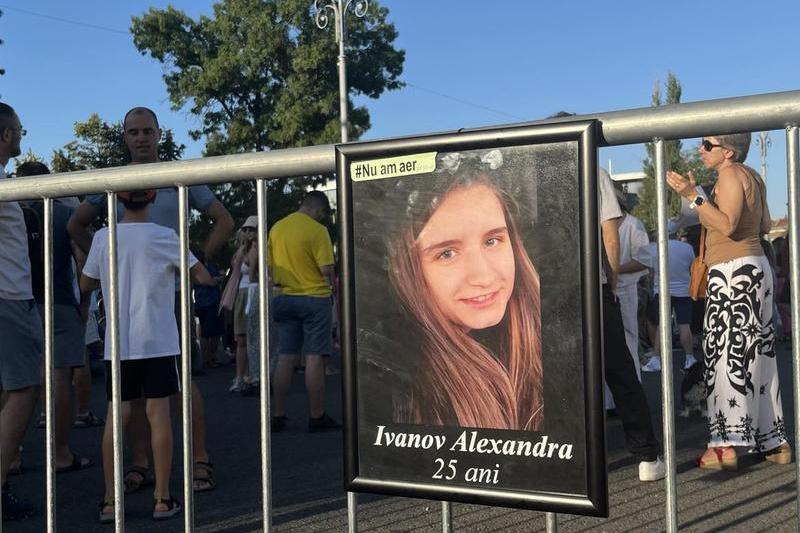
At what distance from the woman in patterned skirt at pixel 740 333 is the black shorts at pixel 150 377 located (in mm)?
2762

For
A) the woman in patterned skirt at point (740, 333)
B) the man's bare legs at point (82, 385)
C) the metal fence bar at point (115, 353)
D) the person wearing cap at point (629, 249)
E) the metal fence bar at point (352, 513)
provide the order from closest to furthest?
1. the metal fence bar at point (352, 513)
2. the metal fence bar at point (115, 353)
3. the woman in patterned skirt at point (740, 333)
4. the person wearing cap at point (629, 249)
5. the man's bare legs at point (82, 385)

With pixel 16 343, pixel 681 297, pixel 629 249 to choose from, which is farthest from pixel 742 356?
pixel 681 297

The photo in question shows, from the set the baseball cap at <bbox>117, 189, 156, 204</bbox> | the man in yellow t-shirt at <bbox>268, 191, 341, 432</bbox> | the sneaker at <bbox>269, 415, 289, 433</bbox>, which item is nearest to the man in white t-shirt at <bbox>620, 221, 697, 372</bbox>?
the man in yellow t-shirt at <bbox>268, 191, 341, 432</bbox>

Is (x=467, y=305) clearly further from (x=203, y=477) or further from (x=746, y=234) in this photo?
(x=203, y=477)

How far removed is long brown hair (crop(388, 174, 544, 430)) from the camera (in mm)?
1920

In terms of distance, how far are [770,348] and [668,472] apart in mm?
3255

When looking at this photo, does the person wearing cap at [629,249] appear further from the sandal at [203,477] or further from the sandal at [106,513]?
the sandal at [106,513]

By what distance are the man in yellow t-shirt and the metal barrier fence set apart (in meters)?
4.24

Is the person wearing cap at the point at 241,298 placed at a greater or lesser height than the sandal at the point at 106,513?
greater

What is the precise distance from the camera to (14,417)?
4.39 m

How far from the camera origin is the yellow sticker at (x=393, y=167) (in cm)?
202

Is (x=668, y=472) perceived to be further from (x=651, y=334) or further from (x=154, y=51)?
(x=154, y=51)

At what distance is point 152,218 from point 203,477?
58.5 inches

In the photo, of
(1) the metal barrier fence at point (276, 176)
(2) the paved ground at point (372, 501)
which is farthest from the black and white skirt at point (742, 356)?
(1) the metal barrier fence at point (276, 176)
